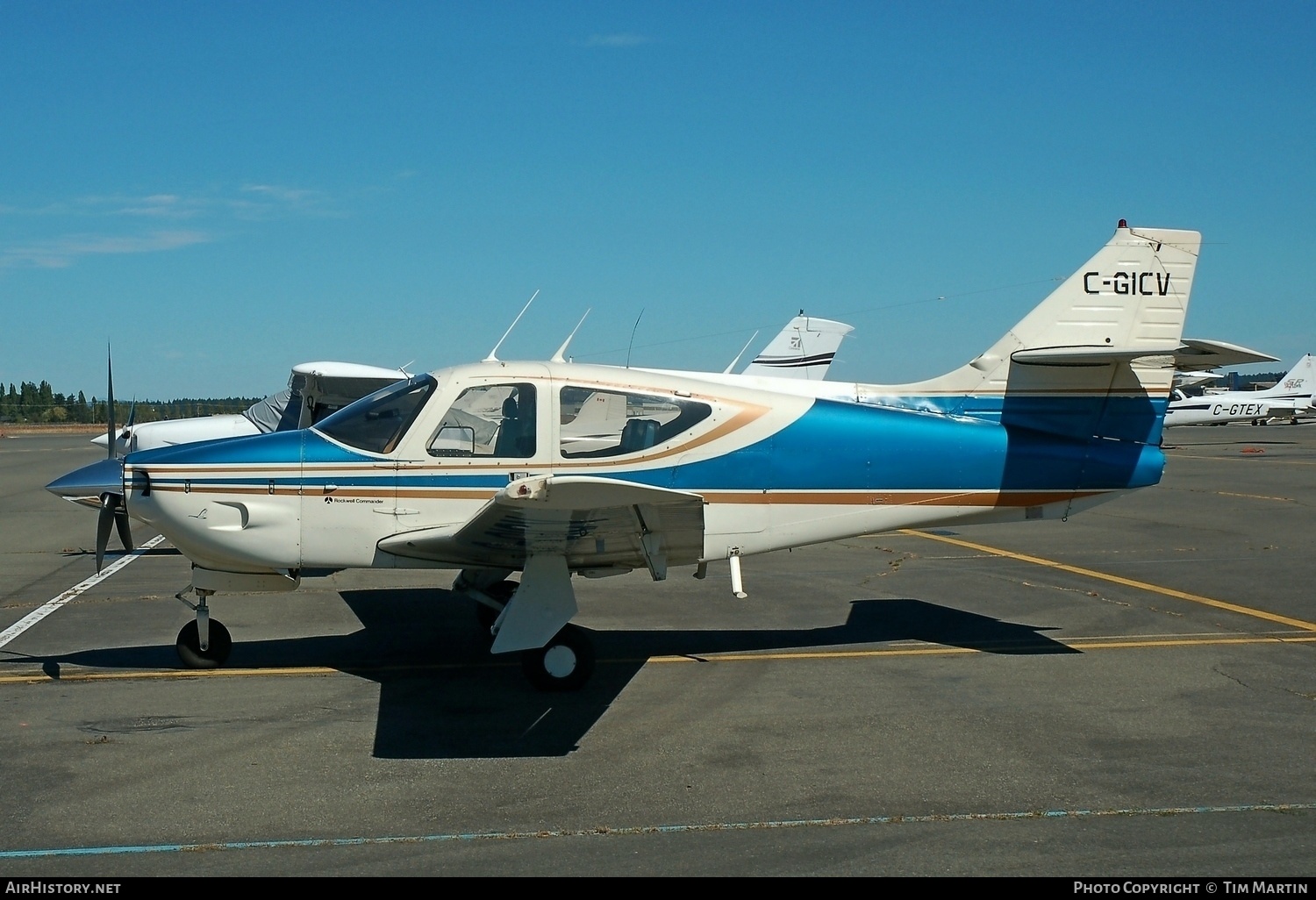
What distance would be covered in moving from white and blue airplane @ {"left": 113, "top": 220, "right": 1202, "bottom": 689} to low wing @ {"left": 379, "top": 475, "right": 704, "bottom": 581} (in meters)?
0.02

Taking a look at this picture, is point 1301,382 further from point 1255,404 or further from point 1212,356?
point 1212,356

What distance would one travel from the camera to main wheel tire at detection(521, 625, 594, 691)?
7.20 m

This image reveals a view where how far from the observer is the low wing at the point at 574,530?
19.9ft

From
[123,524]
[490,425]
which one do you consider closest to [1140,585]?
[490,425]

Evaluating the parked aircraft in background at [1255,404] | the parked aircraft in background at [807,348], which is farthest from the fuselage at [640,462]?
the parked aircraft in background at [1255,404]

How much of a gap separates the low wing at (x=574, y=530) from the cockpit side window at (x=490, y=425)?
20.4 inches

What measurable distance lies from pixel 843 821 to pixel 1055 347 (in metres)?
4.89

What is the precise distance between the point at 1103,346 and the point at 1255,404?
55891 mm

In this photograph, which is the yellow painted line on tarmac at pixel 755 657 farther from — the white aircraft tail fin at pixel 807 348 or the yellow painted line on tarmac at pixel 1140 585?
the white aircraft tail fin at pixel 807 348

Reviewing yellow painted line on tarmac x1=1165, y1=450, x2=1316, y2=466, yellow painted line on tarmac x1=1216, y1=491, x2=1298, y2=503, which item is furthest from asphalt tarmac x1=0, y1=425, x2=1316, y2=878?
yellow painted line on tarmac x1=1165, y1=450, x2=1316, y2=466

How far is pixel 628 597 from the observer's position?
426 inches

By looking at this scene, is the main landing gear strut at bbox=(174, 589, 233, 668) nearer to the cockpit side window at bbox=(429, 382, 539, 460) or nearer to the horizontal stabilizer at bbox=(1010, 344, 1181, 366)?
the cockpit side window at bbox=(429, 382, 539, 460)

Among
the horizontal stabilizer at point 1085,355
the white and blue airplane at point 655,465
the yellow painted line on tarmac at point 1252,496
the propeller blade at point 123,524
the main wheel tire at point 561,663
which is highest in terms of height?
the horizontal stabilizer at point 1085,355

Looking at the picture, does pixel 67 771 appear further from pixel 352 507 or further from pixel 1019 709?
pixel 1019 709
